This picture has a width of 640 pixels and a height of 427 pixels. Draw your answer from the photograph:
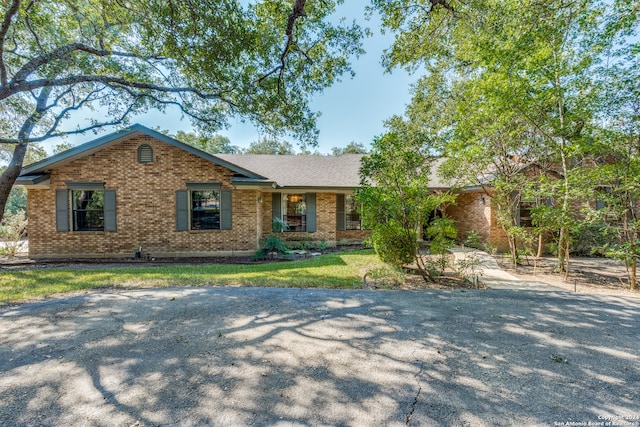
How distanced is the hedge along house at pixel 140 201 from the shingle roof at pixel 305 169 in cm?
224

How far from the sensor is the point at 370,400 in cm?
246

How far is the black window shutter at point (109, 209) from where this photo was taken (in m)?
9.97

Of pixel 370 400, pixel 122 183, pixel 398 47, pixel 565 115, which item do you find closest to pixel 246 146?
pixel 122 183

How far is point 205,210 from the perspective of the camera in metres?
10.6

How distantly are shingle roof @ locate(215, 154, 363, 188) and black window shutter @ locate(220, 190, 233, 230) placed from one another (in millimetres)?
2241

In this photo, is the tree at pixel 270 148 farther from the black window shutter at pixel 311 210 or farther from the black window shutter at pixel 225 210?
the black window shutter at pixel 225 210

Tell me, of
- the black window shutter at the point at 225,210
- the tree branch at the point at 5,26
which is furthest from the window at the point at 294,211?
the tree branch at the point at 5,26

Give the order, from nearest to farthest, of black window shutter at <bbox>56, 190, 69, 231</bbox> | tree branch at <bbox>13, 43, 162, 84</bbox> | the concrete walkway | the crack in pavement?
the crack in pavement
the concrete walkway
tree branch at <bbox>13, 43, 162, 84</bbox>
black window shutter at <bbox>56, 190, 69, 231</bbox>

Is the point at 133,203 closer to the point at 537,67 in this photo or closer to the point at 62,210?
the point at 62,210

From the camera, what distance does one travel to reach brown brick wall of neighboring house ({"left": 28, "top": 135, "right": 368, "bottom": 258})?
32.3ft

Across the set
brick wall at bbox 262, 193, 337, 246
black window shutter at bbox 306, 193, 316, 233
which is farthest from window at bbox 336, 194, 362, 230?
black window shutter at bbox 306, 193, 316, 233

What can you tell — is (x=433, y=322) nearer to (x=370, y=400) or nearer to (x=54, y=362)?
(x=370, y=400)

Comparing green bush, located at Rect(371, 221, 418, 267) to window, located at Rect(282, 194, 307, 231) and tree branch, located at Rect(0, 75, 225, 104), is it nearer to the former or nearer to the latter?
window, located at Rect(282, 194, 307, 231)

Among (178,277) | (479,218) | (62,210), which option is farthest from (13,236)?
(479,218)
